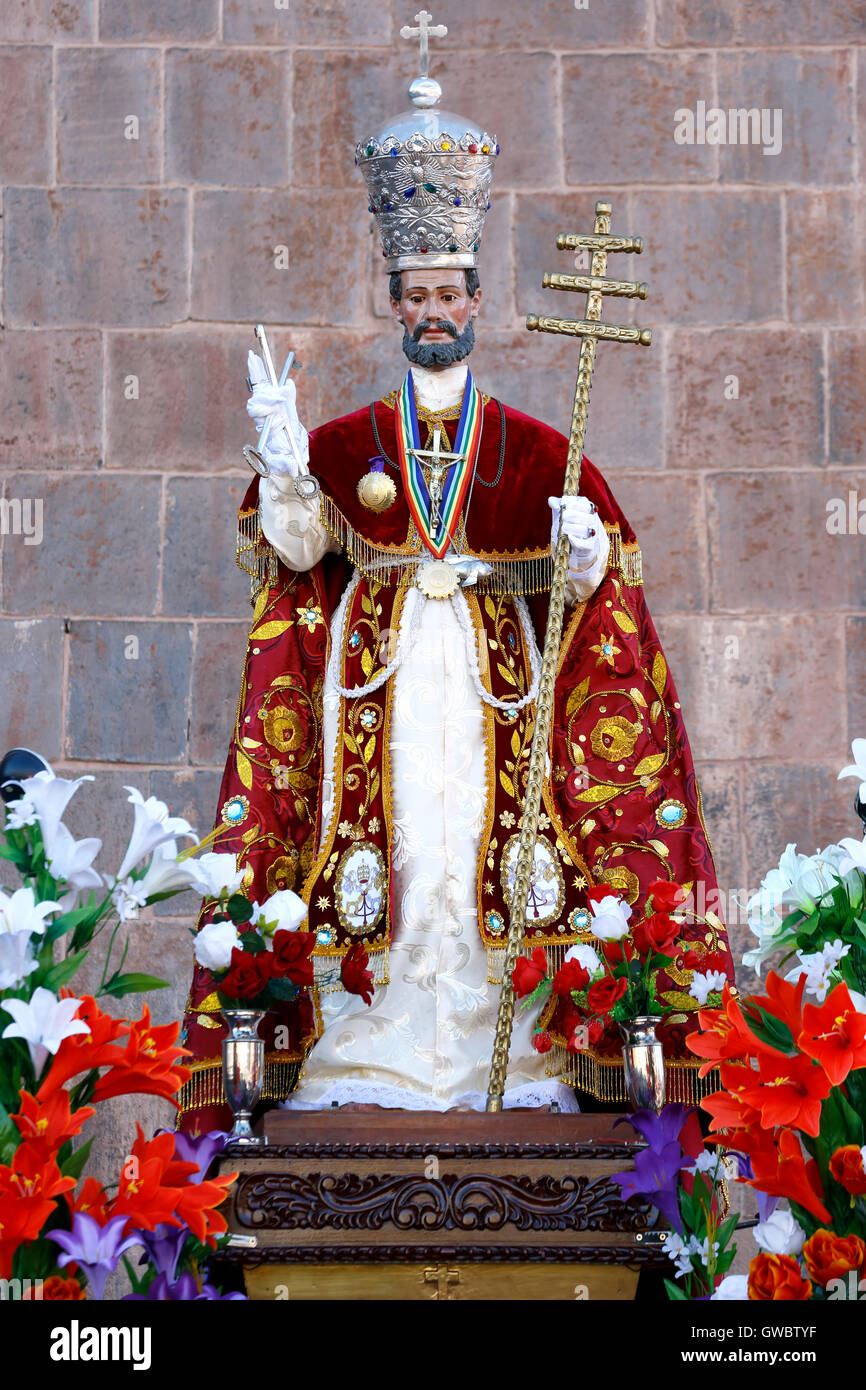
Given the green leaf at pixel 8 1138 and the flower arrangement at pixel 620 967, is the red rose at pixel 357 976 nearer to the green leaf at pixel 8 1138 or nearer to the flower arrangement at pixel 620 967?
the flower arrangement at pixel 620 967

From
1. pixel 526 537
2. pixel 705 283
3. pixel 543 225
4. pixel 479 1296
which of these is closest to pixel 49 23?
pixel 543 225

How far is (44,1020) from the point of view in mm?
3301

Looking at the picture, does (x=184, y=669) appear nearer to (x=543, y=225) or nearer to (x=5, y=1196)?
(x=543, y=225)

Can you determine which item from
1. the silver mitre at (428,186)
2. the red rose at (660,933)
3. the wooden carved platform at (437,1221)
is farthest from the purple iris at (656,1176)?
the silver mitre at (428,186)

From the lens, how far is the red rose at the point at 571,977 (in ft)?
15.0

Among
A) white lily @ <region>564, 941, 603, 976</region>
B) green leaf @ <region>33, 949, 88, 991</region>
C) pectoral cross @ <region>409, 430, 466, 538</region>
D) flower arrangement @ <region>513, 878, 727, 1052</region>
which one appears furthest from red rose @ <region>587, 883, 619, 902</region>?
green leaf @ <region>33, 949, 88, 991</region>

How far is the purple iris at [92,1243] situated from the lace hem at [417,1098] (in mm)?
1388

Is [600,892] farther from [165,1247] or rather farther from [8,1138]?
[8,1138]

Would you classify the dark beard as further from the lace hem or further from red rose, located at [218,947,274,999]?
Answer: the lace hem

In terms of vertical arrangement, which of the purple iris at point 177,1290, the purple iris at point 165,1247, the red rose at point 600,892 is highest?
Answer: the red rose at point 600,892

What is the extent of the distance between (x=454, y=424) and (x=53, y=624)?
179cm

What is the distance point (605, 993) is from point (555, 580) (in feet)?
3.16

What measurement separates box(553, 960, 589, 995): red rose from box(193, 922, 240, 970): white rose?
0.66 metres
